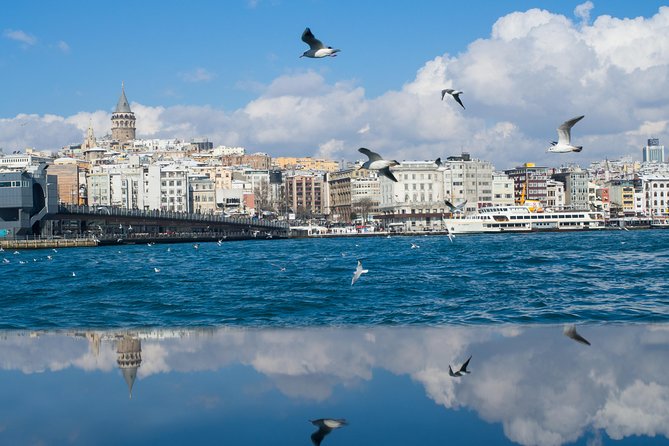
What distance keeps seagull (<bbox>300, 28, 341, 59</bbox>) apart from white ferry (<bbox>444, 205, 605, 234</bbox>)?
7341cm

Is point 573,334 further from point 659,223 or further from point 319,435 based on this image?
point 659,223

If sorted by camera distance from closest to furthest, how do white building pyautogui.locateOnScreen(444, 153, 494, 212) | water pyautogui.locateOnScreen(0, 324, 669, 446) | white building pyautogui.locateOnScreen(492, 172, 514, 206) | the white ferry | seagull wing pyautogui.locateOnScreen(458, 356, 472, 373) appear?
water pyautogui.locateOnScreen(0, 324, 669, 446) → seagull wing pyautogui.locateOnScreen(458, 356, 472, 373) → the white ferry → white building pyautogui.locateOnScreen(444, 153, 494, 212) → white building pyautogui.locateOnScreen(492, 172, 514, 206)

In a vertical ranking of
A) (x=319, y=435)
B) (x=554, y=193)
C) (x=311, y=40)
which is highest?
(x=554, y=193)

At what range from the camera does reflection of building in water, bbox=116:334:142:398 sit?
5887 millimetres

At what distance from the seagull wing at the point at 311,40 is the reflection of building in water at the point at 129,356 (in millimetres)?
3777

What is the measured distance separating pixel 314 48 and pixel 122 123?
188456 mm

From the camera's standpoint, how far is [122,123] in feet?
633

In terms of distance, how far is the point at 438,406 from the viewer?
4918mm

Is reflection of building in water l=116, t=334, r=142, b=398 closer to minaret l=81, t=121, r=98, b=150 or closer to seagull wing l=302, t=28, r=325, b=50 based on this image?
seagull wing l=302, t=28, r=325, b=50

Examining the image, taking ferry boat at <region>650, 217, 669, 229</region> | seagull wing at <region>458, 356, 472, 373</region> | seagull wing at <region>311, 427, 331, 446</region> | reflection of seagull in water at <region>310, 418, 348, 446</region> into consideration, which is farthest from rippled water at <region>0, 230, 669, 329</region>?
ferry boat at <region>650, 217, 669, 229</region>

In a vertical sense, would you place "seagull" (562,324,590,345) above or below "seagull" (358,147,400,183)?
below

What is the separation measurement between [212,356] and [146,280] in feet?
60.6

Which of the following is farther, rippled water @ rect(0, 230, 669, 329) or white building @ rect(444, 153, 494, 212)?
white building @ rect(444, 153, 494, 212)

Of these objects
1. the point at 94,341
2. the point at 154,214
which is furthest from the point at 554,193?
the point at 94,341
